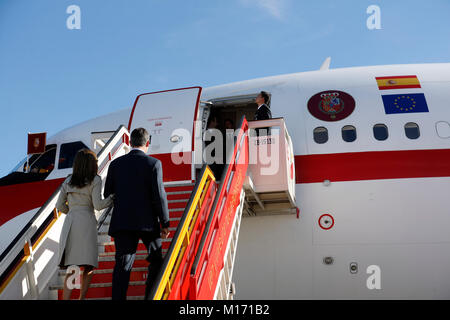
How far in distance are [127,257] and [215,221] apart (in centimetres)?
107

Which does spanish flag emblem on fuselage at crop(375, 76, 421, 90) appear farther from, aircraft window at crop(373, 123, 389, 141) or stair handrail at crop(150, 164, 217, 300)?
stair handrail at crop(150, 164, 217, 300)

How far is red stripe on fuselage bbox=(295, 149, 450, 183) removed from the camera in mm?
7648

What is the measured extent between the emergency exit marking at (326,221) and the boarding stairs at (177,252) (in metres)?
2.10

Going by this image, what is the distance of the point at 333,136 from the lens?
26.5 feet

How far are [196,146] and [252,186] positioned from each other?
2250 mm

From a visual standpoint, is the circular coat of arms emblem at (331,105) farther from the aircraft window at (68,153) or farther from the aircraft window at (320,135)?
the aircraft window at (68,153)

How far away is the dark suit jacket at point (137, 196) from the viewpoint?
3.97m

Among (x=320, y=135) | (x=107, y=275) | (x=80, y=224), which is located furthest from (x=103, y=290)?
(x=320, y=135)

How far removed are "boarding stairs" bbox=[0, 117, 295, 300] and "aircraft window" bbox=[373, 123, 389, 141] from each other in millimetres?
2965

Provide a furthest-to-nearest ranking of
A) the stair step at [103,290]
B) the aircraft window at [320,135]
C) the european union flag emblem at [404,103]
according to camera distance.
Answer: the european union flag emblem at [404,103], the aircraft window at [320,135], the stair step at [103,290]

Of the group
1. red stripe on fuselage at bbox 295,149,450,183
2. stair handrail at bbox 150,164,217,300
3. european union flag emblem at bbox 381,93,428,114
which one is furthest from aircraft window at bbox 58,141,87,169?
european union flag emblem at bbox 381,93,428,114

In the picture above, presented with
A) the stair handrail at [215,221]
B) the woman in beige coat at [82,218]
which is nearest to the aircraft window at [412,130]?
the stair handrail at [215,221]
